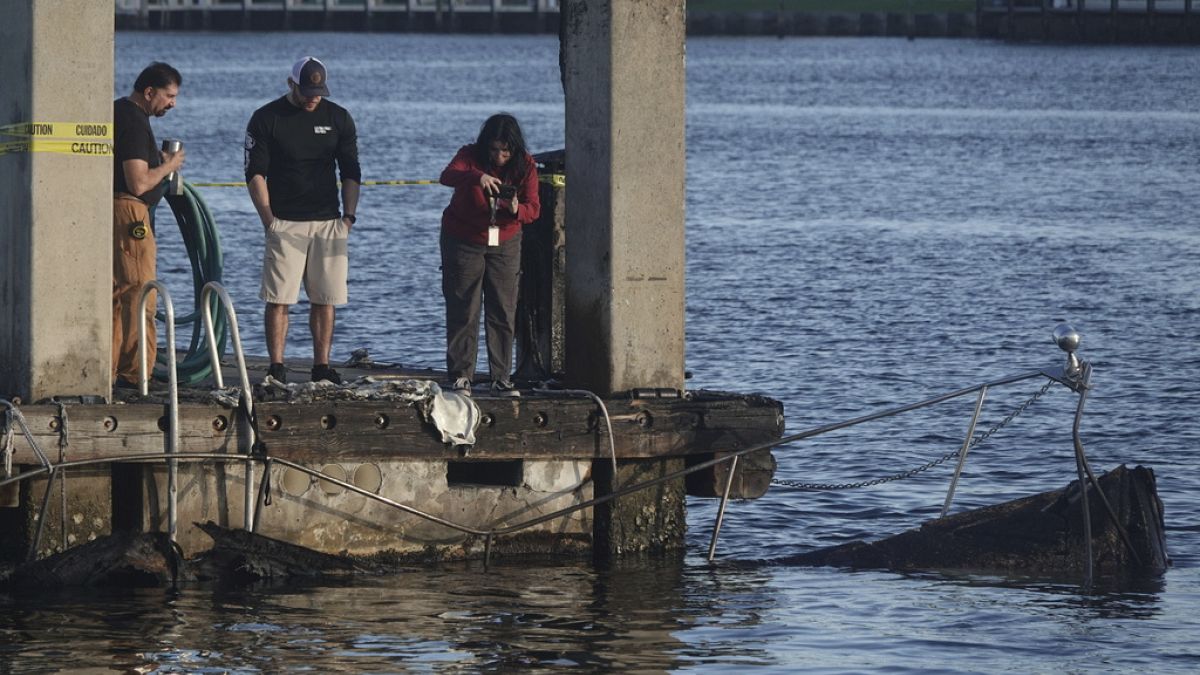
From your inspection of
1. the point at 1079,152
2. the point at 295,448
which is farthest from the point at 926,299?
the point at 1079,152

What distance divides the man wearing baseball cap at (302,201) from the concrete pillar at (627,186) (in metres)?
1.34

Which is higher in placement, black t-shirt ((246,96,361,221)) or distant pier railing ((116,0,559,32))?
distant pier railing ((116,0,559,32))

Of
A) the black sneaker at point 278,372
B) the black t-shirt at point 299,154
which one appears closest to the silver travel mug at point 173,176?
the black t-shirt at point 299,154

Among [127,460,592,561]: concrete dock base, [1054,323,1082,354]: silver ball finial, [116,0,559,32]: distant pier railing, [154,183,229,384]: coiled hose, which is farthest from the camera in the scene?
[116,0,559,32]: distant pier railing

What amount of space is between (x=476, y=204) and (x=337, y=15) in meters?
128

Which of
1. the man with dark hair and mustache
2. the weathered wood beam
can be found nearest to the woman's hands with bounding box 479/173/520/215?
the weathered wood beam

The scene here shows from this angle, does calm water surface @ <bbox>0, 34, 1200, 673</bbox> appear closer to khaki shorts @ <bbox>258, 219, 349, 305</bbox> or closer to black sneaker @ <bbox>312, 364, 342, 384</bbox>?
black sneaker @ <bbox>312, 364, 342, 384</bbox>

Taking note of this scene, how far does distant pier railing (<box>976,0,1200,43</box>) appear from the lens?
111375 mm

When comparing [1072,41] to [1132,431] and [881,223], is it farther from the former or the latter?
[1132,431]

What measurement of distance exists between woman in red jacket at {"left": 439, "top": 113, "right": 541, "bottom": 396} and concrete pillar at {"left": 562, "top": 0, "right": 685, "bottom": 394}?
0.41 meters

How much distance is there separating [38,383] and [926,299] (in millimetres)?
17751

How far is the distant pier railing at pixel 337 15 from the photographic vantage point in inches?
5276

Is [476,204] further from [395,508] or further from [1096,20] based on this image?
[1096,20]

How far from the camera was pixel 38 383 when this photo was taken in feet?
33.7
